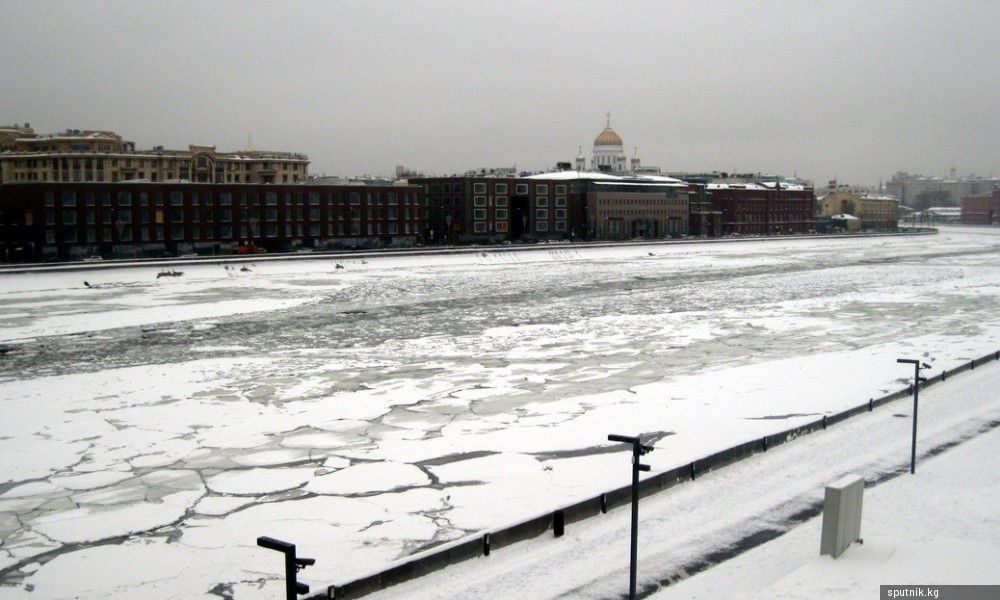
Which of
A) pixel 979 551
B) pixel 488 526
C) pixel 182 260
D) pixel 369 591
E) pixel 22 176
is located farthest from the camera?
pixel 22 176

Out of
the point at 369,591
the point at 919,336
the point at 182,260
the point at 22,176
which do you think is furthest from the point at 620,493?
the point at 22,176

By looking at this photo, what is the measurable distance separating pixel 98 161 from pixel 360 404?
108692 millimetres

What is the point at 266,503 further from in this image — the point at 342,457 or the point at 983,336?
the point at 983,336

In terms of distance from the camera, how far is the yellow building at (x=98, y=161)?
11700cm

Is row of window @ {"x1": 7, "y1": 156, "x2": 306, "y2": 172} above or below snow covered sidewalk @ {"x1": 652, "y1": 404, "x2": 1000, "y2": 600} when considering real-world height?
above

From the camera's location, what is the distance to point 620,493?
14.3 metres

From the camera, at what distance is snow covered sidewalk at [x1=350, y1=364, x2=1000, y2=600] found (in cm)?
1118

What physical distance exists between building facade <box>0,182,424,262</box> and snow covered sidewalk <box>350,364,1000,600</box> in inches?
2936

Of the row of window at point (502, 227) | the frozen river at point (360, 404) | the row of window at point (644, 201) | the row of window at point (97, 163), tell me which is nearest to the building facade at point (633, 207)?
the row of window at point (644, 201)

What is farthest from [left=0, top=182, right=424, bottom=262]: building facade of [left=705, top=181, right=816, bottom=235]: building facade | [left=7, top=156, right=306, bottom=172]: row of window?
[left=705, top=181, right=816, bottom=235]: building facade

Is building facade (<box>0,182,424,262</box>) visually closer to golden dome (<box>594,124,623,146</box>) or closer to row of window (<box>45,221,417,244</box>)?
row of window (<box>45,221,417,244</box>)

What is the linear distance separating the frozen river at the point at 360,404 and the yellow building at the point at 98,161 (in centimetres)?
7236

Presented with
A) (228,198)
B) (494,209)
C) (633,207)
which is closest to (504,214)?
(494,209)

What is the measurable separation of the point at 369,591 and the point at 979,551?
793 cm
